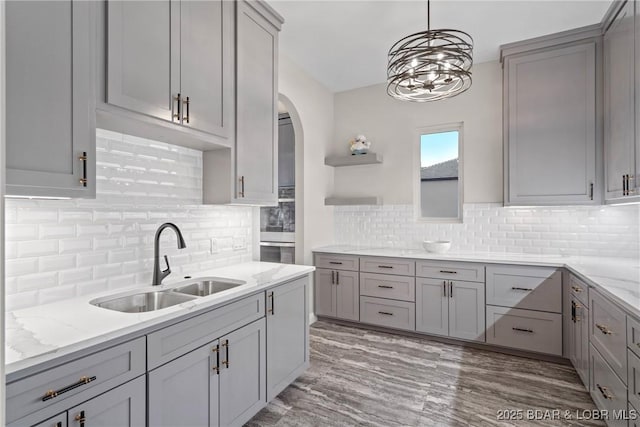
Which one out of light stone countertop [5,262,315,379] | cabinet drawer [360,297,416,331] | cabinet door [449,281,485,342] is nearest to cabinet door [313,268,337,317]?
cabinet drawer [360,297,416,331]

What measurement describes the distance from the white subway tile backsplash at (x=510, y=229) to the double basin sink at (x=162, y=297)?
247cm

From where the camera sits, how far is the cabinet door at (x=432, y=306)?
Result: 3390 millimetres

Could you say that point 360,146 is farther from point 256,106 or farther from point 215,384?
point 215,384

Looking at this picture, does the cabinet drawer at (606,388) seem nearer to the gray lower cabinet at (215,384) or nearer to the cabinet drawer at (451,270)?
the cabinet drawer at (451,270)

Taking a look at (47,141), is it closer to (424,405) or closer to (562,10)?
(424,405)

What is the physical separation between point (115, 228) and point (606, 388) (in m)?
3.00

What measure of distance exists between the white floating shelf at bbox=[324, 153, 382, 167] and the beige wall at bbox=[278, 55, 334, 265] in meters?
0.12

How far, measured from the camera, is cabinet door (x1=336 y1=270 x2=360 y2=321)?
12.5 ft

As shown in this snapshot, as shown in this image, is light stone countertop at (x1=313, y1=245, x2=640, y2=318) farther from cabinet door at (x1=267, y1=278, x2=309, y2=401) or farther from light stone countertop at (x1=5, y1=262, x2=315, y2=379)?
light stone countertop at (x1=5, y1=262, x2=315, y2=379)

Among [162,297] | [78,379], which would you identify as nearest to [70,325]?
[78,379]

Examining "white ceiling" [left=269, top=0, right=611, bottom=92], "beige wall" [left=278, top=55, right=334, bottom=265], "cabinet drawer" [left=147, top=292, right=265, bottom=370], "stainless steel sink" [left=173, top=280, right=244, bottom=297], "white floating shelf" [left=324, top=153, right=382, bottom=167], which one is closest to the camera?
"cabinet drawer" [left=147, top=292, right=265, bottom=370]

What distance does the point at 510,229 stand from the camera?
3.62 meters

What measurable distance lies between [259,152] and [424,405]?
2.15 metres

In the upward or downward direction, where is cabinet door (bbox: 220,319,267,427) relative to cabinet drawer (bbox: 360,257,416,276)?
downward
